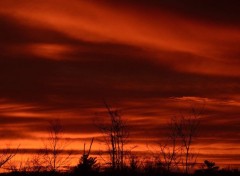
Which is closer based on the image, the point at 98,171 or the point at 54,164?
the point at 98,171

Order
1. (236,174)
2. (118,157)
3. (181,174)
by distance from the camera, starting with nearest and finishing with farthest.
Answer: (236,174) → (181,174) → (118,157)

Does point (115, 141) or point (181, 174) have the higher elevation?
point (115, 141)

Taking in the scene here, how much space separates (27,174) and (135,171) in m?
6.16

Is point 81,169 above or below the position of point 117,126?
below

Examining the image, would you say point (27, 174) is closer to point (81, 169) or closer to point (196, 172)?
point (81, 169)

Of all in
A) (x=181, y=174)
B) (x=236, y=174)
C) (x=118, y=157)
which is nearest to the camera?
(x=236, y=174)

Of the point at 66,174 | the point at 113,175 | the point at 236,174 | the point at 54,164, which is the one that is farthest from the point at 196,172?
the point at 54,164

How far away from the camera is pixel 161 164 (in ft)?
134

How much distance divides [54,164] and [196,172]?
41.4 feet

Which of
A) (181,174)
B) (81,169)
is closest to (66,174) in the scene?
(81,169)

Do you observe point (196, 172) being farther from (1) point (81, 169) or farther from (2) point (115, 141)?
(2) point (115, 141)

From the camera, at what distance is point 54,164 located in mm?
44906

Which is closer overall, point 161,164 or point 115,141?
point 161,164

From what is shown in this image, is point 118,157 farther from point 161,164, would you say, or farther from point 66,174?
point 66,174
